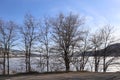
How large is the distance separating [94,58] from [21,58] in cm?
1444

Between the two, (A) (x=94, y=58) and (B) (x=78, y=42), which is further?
(A) (x=94, y=58)

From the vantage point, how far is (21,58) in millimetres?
36281

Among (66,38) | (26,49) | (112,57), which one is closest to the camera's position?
(66,38)

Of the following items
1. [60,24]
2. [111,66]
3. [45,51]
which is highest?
[60,24]

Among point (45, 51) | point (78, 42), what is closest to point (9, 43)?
point (45, 51)

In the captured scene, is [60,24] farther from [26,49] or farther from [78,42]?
[26,49]

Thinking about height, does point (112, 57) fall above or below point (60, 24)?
below

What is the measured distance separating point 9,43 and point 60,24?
889cm

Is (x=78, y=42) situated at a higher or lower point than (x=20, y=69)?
higher

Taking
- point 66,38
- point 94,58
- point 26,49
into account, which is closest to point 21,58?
point 26,49

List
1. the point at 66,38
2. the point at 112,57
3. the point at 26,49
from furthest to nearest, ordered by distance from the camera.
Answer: the point at 112,57 → the point at 26,49 → the point at 66,38

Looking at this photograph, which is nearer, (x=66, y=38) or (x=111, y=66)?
(x=66, y=38)

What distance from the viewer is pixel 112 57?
42.2m

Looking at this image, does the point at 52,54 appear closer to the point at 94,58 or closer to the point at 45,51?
the point at 45,51
